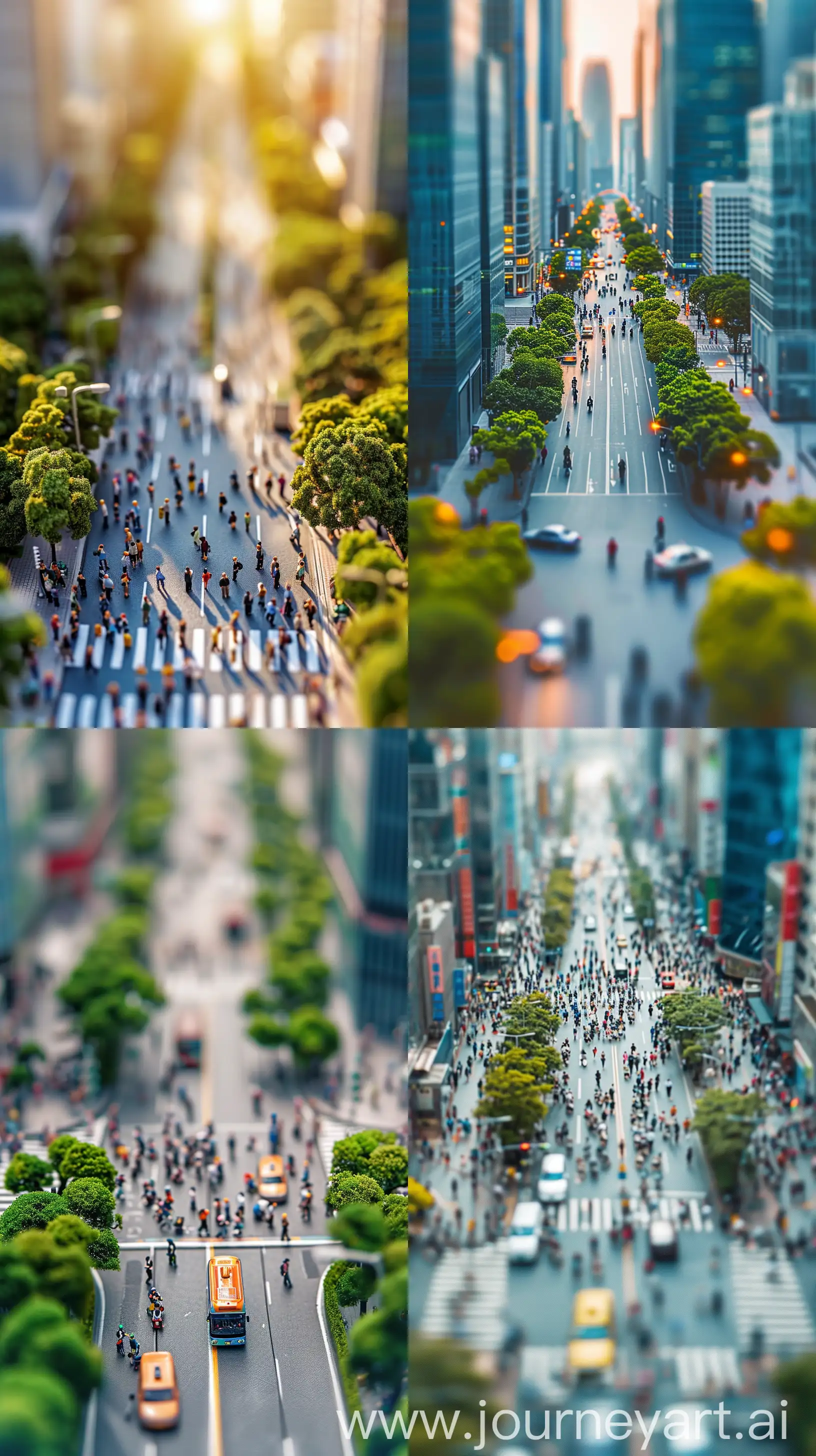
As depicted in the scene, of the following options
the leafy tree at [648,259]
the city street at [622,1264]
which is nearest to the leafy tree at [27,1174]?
the city street at [622,1264]

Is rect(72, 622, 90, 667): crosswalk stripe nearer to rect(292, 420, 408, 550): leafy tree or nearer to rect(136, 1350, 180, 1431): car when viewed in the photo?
rect(292, 420, 408, 550): leafy tree

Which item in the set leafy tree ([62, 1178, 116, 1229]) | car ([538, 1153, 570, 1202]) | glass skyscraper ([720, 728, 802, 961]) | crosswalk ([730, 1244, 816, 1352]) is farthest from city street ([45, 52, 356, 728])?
crosswalk ([730, 1244, 816, 1352])

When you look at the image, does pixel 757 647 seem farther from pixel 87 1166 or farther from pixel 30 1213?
pixel 87 1166

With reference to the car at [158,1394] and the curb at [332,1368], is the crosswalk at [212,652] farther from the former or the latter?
the car at [158,1394]

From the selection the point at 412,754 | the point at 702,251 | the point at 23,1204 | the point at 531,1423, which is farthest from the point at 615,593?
the point at 23,1204

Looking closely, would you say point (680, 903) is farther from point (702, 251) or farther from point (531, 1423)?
point (702, 251)

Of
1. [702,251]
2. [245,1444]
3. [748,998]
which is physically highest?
[702,251]
